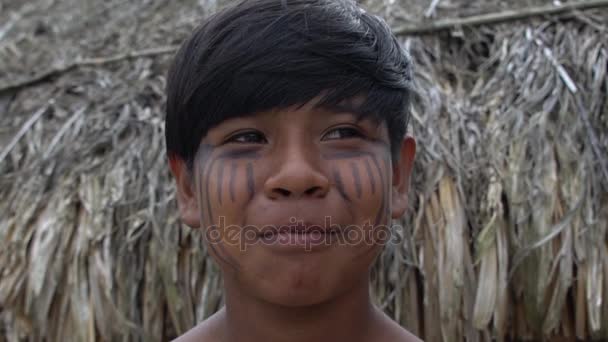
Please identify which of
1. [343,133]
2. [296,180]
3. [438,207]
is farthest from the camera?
[438,207]

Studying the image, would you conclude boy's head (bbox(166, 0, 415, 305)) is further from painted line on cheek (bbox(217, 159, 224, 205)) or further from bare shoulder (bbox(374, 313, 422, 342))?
bare shoulder (bbox(374, 313, 422, 342))

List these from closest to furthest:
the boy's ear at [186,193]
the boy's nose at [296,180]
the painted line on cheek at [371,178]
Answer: the boy's nose at [296,180] → the painted line on cheek at [371,178] → the boy's ear at [186,193]

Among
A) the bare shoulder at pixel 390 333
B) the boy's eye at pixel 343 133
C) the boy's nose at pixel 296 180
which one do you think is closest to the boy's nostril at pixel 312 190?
the boy's nose at pixel 296 180

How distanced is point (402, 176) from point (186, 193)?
0.46 metres

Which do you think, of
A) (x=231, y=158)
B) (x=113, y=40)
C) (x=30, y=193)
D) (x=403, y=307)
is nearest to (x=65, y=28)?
(x=113, y=40)

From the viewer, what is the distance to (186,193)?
160 centimetres

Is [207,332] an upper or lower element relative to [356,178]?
lower

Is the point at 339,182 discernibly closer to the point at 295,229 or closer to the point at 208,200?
the point at 295,229

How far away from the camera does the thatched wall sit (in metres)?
2.16

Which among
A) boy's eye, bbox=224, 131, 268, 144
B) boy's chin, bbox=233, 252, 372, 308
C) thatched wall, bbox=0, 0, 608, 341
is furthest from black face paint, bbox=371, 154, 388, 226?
thatched wall, bbox=0, 0, 608, 341

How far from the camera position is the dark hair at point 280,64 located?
1.36m

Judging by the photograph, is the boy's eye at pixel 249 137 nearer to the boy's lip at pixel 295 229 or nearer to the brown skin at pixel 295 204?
the brown skin at pixel 295 204

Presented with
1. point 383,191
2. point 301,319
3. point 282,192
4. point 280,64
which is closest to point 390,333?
point 301,319
